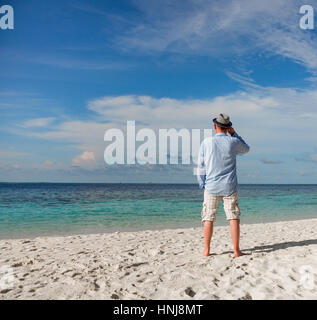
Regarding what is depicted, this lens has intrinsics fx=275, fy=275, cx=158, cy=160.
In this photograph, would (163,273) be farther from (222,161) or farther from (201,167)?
(222,161)

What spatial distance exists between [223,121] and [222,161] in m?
0.69

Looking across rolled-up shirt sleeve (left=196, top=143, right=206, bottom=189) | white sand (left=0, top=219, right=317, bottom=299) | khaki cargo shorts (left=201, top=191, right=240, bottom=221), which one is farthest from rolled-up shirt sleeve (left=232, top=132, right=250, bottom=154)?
white sand (left=0, top=219, right=317, bottom=299)

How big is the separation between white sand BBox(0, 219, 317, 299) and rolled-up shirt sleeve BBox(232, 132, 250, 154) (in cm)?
187

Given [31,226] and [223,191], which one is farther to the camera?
[31,226]

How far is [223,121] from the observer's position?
184 inches

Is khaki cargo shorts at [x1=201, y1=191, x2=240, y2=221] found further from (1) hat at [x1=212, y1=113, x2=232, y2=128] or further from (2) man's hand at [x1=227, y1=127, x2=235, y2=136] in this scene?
(1) hat at [x1=212, y1=113, x2=232, y2=128]

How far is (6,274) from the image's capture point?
14.2ft

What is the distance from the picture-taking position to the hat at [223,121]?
184 inches

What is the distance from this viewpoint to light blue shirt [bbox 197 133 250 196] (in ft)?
15.1
